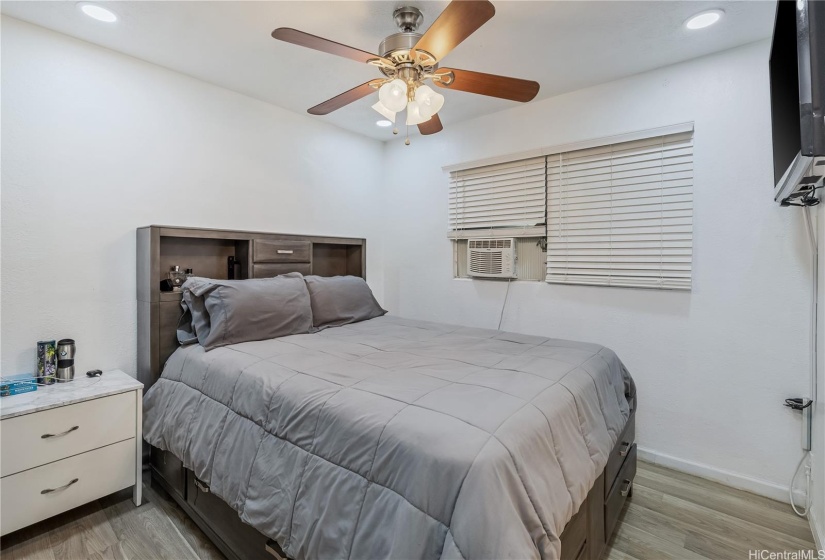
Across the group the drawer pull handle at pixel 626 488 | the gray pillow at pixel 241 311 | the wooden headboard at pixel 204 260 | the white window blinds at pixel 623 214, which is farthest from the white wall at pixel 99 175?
the drawer pull handle at pixel 626 488

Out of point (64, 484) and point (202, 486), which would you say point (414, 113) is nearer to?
point (202, 486)

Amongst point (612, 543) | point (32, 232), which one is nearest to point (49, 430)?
point (32, 232)

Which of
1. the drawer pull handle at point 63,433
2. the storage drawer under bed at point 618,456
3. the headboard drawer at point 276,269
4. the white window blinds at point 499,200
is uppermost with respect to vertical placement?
the white window blinds at point 499,200

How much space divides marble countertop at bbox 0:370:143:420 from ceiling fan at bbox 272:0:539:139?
191 centimetres

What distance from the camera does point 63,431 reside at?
185 centimetres

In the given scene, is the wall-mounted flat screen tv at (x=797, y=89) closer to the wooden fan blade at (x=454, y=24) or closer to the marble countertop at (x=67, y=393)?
the wooden fan blade at (x=454, y=24)

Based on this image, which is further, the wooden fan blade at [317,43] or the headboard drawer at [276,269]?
the headboard drawer at [276,269]

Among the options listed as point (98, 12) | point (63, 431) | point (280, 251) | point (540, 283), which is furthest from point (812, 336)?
point (98, 12)

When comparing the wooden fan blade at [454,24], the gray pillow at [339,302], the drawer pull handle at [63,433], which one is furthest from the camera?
the gray pillow at [339,302]

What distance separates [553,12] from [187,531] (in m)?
Result: 3.18

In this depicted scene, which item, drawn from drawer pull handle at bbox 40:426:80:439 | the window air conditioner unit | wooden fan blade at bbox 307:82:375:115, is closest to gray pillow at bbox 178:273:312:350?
drawer pull handle at bbox 40:426:80:439

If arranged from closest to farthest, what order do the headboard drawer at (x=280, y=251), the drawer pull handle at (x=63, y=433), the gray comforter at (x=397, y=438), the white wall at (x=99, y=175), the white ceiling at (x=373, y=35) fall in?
the gray comforter at (x=397, y=438)
the drawer pull handle at (x=63, y=433)
the white ceiling at (x=373, y=35)
the white wall at (x=99, y=175)
the headboard drawer at (x=280, y=251)

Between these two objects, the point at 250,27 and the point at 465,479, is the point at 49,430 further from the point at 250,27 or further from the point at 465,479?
the point at 250,27

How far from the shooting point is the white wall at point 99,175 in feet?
6.79
